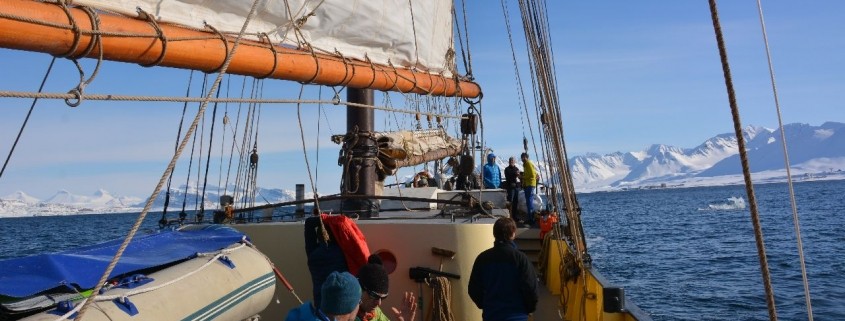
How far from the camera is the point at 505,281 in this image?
488 centimetres

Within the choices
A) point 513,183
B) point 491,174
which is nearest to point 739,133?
point 513,183

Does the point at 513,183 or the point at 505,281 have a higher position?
the point at 513,183

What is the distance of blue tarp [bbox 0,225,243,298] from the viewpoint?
3.55 metres

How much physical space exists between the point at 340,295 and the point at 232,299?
1.81 meters

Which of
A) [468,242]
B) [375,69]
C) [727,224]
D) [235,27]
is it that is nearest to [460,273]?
[468,242]

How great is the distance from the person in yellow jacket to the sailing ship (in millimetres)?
1059

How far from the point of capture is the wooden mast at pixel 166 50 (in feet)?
11.1

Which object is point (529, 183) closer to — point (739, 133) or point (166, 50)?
point (166, 50)

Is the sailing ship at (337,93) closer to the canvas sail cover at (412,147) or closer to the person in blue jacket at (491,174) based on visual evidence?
the canvas sail cover at (412,147)

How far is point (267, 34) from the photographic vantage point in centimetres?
552

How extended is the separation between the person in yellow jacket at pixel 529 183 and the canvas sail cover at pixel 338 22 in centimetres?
271

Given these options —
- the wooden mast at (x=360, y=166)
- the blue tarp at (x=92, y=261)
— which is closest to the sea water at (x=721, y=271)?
the wooden mast at (x=360, y=166)

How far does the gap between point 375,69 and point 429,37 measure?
7.62 feet

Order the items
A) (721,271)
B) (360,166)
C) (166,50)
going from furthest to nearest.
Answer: (721,271), (360,166), (166,50)
